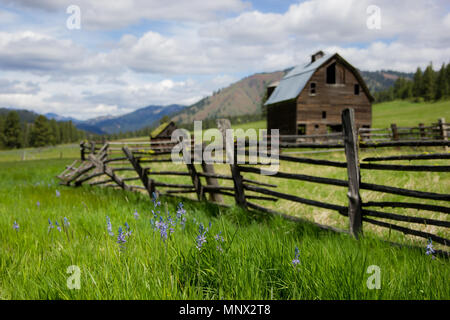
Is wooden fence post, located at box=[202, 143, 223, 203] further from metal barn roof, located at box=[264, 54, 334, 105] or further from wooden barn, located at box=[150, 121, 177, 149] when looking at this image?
wooden barn, located at box=[150, 121, 177, 149]

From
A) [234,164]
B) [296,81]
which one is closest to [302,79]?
[296,81]

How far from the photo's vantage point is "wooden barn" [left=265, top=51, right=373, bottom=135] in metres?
24.6

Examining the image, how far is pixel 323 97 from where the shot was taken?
2502 centimetres

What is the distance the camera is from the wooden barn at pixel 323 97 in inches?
967

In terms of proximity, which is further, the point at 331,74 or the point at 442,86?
the point at 442,86

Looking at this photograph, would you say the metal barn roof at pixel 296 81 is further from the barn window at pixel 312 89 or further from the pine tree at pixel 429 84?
the pine tree at pixel 429 84

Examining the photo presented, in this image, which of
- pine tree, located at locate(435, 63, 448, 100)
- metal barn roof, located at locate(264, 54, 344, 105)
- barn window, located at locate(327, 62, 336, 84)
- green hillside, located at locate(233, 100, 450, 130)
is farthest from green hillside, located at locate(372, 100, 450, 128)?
metal barn roof, located at locate(264, 54, 344, 105)

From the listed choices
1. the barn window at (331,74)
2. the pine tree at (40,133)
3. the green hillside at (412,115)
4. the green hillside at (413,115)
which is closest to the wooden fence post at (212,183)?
the barn window at (331,74)

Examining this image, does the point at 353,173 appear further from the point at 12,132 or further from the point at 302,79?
the point at 12,132

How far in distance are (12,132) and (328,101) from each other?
91.1 meters
